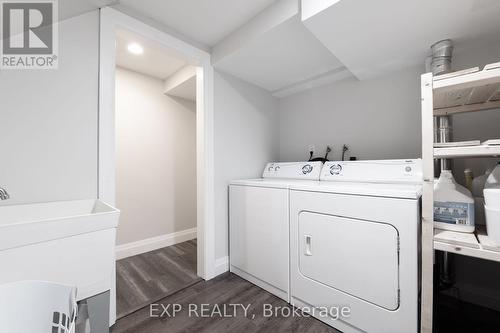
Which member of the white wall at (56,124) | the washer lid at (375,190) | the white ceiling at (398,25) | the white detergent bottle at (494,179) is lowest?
the washer lid at (375,190)

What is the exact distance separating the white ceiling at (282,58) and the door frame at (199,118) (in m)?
0.29

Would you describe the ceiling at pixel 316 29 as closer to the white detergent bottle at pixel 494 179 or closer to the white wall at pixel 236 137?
the white wall at pixel 236 137

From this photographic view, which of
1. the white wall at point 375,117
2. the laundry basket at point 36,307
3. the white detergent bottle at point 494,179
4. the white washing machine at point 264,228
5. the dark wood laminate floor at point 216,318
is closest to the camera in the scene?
the laundry basket at point 36,307

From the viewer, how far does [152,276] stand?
205cm

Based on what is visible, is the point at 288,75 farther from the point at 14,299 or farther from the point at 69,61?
the point at 14,299

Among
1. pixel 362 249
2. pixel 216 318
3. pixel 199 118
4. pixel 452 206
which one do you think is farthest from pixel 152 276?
pixel 452 206

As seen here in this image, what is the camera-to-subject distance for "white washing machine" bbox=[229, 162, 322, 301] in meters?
1.66

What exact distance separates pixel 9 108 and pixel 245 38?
5.07ft

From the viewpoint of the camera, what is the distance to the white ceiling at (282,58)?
5.09 ft

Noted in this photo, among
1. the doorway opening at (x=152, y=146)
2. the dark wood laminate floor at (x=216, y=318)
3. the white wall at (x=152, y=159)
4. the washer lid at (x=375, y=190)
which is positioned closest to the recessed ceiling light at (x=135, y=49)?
the doorway opening at (x=152, y=146)

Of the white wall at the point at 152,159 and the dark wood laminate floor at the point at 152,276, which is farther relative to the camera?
the white wall at the point at 152,159

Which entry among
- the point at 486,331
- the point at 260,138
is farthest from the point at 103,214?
the point at 486,331

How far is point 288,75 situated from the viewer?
224 cm

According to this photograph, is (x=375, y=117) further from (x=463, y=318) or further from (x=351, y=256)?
(x=463, y=318)
